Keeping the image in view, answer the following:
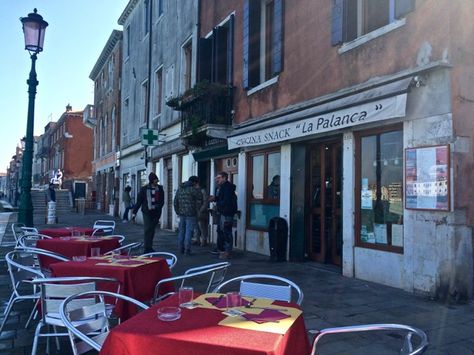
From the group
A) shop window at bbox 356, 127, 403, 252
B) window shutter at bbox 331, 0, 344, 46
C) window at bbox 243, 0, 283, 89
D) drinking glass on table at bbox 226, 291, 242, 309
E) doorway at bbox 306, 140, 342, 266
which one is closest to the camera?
drinking glass on table at bbox 226, 291, 242, 309

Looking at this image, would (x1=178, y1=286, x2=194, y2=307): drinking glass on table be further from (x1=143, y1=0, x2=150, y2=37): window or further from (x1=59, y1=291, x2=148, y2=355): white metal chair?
(x1=143, y1=0, x2=150, y2=37): window

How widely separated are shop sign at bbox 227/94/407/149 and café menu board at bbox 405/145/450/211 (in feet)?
2.07

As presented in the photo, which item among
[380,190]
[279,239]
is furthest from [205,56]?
[380,190]

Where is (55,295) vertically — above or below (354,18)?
below

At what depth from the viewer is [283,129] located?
880cm

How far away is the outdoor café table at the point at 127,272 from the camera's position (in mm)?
4168

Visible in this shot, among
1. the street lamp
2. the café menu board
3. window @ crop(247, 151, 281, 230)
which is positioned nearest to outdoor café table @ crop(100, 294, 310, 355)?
the café menu board

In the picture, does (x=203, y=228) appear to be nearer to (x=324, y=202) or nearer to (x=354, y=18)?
(x=324, y=202)

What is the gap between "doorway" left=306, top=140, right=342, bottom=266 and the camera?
27.1ft

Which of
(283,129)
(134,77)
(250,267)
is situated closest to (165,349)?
(250,267)

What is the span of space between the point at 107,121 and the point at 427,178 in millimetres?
25702

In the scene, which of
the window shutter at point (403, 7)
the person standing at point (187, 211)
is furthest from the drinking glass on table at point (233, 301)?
the person standing at point (187, 211)

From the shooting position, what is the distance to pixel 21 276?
466 centimetres

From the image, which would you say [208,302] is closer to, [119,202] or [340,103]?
[340,103]
